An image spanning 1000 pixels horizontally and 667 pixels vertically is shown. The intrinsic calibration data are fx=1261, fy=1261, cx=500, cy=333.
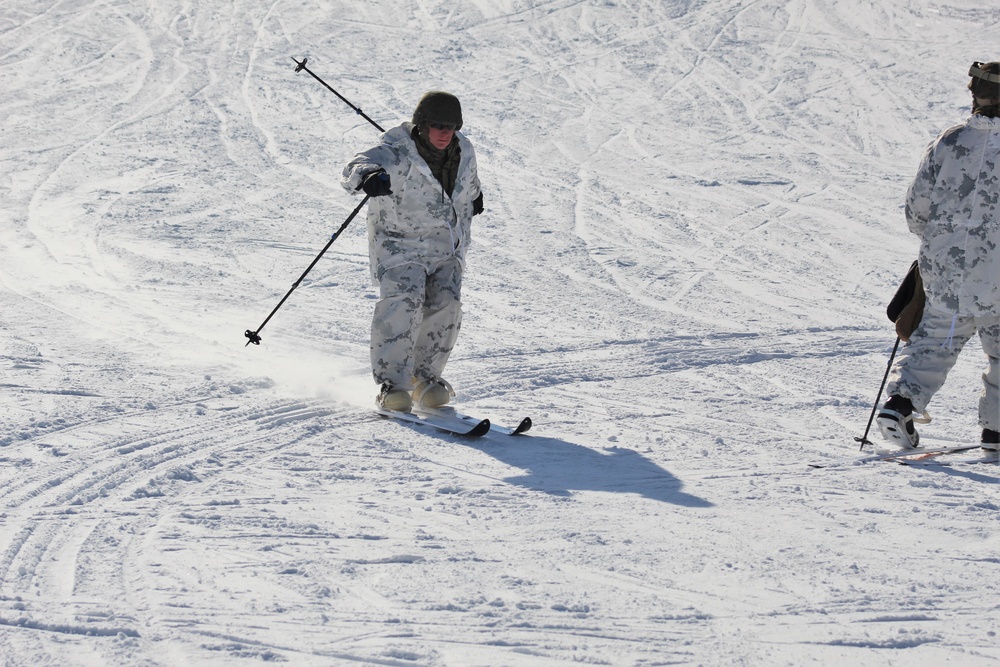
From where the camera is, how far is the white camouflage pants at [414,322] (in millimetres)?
6094

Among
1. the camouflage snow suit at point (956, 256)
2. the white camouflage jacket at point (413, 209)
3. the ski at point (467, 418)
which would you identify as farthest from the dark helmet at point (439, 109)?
the camouflage snow suit at point (956, 256)

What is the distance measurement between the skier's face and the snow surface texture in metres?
1.34

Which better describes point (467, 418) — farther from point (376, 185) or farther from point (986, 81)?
point (986, 81)

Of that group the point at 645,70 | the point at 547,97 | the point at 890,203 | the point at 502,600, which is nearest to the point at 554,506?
the point at 502,600

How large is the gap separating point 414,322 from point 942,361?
246cm

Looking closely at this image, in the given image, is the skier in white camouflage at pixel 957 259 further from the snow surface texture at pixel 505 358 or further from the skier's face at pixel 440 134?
the skier's face at pixel 440 134

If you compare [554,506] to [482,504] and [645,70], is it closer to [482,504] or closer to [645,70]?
[482,504]

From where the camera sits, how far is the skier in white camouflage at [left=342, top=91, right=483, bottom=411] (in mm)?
5961

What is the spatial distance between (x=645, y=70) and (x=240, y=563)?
1223 cm

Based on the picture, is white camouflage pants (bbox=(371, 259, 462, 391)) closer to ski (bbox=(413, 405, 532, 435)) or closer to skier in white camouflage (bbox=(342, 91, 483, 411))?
skier in white camouflage (bbox=(342, 91, 483, 411))

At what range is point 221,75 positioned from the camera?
587 inches

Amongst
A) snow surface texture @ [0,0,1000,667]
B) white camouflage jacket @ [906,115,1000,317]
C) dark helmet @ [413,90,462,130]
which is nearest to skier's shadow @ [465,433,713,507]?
snow surface texture @ [0,0,1000,667]

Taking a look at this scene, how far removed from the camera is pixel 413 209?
20.1 feet

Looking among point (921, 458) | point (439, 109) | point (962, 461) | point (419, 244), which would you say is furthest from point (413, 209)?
point (962, 461)
